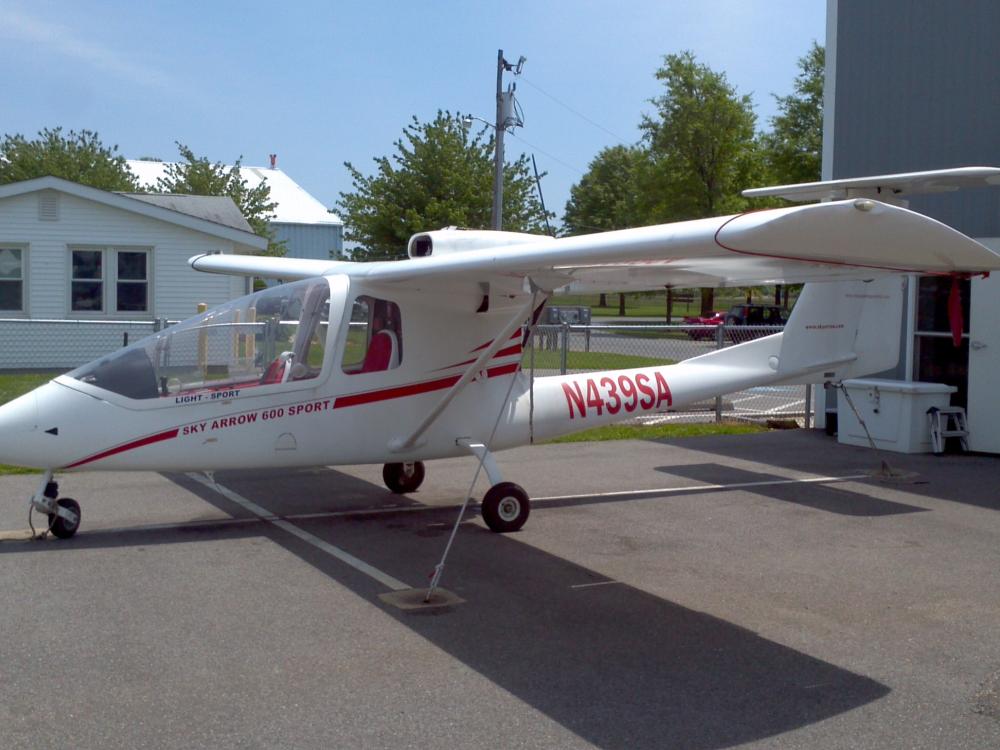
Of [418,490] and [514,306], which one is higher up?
[514,306]

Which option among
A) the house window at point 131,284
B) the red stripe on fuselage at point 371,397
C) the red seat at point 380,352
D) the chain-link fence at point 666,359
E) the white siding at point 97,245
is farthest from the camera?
the house window at point 131,284

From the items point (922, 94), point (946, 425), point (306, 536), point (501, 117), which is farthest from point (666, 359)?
point (306, 536)

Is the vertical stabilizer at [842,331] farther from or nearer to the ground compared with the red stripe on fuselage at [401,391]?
farther from the ground

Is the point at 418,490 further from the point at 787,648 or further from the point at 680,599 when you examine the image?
the point at 787,648

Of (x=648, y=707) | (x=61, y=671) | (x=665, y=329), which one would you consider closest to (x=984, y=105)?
(x=665, y=329)

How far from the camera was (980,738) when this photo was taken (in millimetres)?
4586

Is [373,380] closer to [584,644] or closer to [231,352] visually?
[231,352]

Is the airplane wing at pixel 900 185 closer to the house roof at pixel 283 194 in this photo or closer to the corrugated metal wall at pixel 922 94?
the corrugated metal wall at pixel 922 94

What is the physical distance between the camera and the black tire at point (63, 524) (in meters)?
7.80

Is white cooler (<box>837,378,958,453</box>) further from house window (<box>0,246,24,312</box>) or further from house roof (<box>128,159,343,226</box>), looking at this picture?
house roof (<box>128,159,343,226</box>)

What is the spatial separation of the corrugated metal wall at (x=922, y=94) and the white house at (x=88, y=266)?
13.1m

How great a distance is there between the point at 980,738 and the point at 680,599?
2317 millimetres

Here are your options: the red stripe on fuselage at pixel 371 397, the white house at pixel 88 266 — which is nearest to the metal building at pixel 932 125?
the red stripe on fuselage at pixel 371 397

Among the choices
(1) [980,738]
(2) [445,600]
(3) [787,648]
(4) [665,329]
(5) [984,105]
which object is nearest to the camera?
(1) [980,738]
